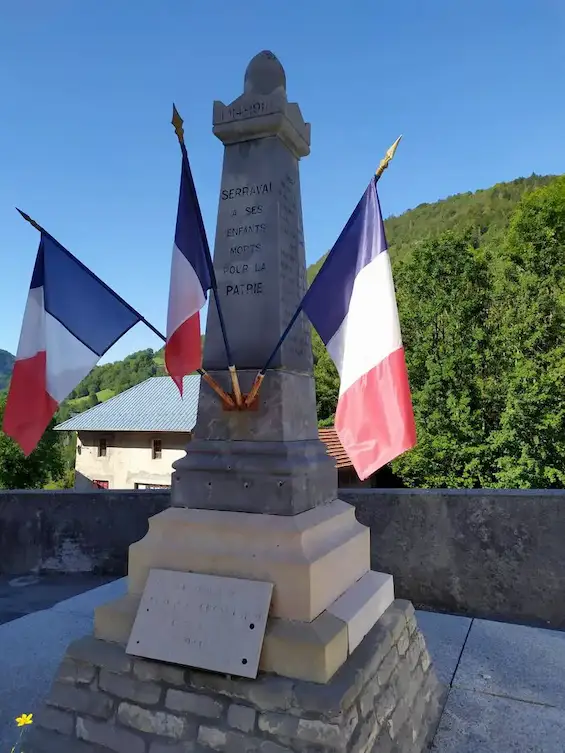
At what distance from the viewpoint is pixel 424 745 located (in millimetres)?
3070

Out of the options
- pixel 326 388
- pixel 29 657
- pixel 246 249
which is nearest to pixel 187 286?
pixel 246 249

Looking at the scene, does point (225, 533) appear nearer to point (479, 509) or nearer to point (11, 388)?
point (11, 388)

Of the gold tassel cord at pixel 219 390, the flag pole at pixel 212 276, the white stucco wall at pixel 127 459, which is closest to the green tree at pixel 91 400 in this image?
the white stucco wall at pixel 127 459

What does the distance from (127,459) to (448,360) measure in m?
15.6

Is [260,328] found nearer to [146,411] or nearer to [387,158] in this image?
[387,158]

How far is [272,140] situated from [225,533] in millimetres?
2579

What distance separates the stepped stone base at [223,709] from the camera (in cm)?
251

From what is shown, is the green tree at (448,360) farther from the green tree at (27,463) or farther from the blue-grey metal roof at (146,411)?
the green tree at (27,463)

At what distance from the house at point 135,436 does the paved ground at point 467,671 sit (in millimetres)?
18435

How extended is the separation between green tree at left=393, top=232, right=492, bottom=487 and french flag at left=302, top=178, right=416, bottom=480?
1664 cm

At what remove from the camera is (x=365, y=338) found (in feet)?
9.93

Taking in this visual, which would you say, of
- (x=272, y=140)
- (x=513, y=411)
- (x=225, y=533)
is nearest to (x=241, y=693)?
(x=225, y=533)

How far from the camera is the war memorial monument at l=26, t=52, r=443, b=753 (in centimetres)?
266

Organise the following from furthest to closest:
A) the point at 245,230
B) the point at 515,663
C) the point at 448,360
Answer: the point at 448,360 → the point at 515,663 → the point at 245,230
